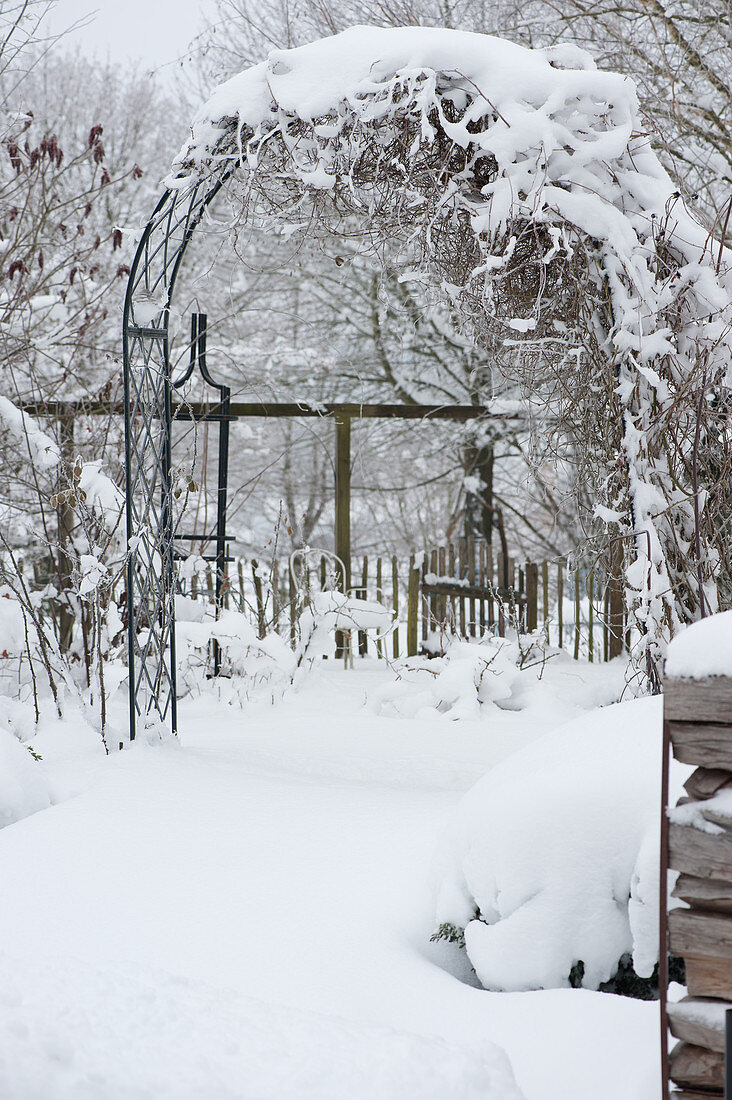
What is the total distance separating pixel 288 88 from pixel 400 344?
5970 millimetres

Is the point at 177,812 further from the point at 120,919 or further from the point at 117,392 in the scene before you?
the point at 117,392

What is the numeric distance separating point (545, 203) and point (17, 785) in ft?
8.50

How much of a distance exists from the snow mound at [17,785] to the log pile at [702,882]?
2270 mm

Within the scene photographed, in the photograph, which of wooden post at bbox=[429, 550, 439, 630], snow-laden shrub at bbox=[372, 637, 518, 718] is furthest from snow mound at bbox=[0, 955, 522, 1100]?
wooden post at bbox=[429, 550, 439, 630]

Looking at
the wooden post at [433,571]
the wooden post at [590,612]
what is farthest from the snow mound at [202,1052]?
the wooden post at [433,571]

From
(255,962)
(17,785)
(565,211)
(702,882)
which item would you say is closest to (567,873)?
(702,882)

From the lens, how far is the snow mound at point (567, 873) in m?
1.88

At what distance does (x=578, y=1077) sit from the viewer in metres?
1.64

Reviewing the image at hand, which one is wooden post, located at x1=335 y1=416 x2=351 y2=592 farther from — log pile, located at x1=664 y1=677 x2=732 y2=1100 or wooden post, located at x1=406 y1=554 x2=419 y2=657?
log pile, located at x1=664 y1=677 x2=732 y2=1100

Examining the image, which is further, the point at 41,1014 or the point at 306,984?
the point at 306,984

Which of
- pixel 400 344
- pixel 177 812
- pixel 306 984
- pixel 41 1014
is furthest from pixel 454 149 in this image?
pixel 400 344

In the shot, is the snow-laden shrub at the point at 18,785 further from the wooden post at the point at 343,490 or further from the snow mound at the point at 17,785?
the wooden post at the point at 343,490

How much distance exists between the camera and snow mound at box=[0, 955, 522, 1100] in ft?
5.15

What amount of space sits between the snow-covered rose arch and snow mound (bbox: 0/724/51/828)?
574mm
